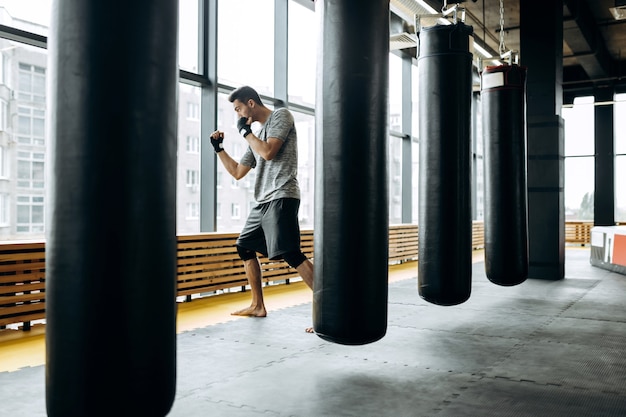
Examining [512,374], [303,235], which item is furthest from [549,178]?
[512,374]

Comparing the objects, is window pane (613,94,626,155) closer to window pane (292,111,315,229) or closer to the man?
window pane (292,111,315,229)

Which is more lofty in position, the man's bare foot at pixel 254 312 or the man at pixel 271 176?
the man at pixel 271 176

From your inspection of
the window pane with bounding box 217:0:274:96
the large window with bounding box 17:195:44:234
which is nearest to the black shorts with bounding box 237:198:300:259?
the large window with bounding box 17:195:44:234

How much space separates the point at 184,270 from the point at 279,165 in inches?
78.9

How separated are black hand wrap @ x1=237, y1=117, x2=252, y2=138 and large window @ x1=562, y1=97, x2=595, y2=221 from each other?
12530 mm

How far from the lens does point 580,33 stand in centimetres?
982

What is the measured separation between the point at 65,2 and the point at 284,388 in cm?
172

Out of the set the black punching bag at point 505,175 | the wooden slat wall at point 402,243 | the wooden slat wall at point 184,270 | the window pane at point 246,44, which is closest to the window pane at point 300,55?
the window pane at point 246,44

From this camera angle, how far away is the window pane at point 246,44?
625 centimetres

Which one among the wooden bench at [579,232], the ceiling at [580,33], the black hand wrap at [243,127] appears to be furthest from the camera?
the wooden bench at [579,232]

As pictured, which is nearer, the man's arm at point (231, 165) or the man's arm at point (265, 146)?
the man's arm at point (265, 146)

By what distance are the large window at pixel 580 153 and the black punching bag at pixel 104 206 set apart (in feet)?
47.5

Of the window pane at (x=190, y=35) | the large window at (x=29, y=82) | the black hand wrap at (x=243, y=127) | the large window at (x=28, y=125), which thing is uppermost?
the window pane at (x=190, y=35)

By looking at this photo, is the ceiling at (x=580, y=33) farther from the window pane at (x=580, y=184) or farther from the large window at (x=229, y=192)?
the large window at (x=229, y=192)
